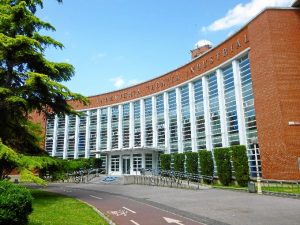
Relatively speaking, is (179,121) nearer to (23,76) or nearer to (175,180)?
(175,180)

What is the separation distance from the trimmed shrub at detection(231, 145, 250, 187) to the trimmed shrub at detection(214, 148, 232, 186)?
1603 mm

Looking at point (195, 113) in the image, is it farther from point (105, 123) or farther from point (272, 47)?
point (105, 123)

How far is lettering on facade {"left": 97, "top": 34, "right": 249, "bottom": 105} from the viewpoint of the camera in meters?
31.0

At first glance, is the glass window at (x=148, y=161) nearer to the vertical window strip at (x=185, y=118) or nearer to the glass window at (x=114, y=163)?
the glass window at (x=114, y=163)

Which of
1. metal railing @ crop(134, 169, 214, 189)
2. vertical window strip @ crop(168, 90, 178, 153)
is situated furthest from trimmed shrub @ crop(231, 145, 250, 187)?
vertical window strip @ crop(168, 90, 178, 153)

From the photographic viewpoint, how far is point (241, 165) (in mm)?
24250

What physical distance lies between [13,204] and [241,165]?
66.8 feet

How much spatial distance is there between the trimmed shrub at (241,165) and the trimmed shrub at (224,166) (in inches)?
63.1

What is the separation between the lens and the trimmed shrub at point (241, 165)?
79.2 ft

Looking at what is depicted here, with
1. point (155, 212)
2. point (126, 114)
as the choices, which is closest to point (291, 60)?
point (155, 212)

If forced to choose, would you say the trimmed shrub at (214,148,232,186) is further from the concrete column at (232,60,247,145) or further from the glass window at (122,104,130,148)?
the glass window at (122,104,130,148)

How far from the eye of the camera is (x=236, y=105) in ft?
98.7

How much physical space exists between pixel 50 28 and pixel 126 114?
29.1 meters

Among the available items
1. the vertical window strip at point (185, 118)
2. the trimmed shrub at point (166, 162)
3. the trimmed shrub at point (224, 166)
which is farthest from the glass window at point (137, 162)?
the trimmed shrub at point (224, 166)
